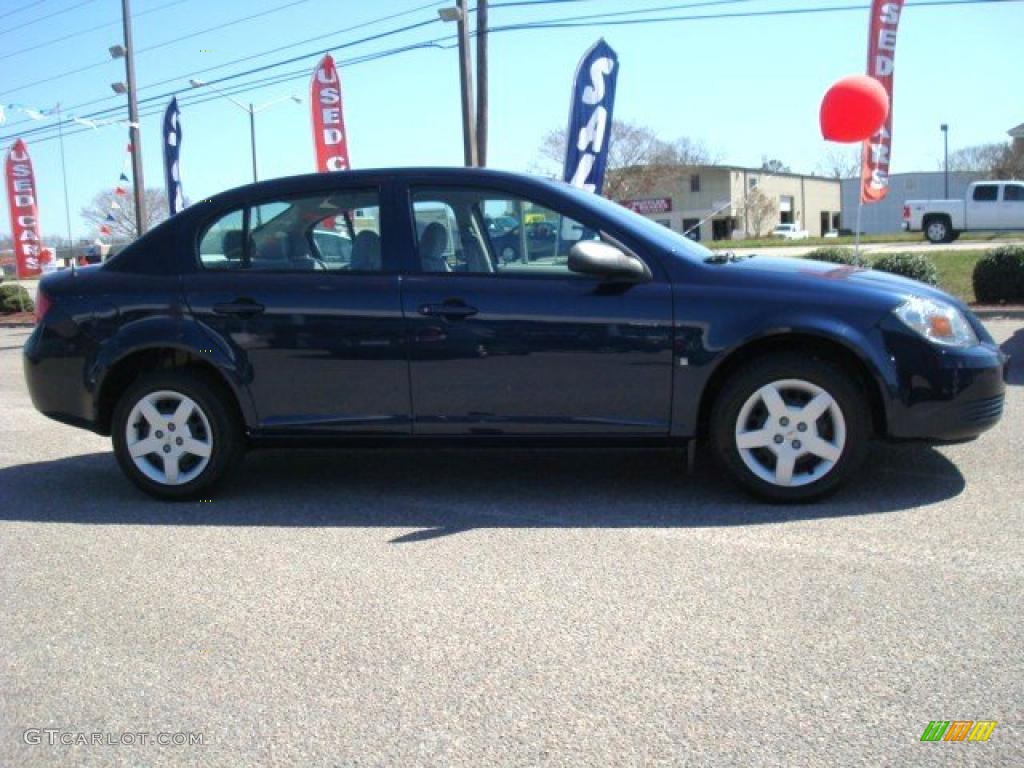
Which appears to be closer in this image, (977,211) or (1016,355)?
(1016,355)

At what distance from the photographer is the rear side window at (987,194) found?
108ft

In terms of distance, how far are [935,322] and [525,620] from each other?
100 inches

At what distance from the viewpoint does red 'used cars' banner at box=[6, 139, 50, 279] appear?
1019 inches

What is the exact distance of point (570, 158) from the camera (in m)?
14.6

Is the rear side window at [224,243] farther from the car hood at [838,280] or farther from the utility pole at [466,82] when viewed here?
the utility pole at [466,82]

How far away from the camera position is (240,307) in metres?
5.38

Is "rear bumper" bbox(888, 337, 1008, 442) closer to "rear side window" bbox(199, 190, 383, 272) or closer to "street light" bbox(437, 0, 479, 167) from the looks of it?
"rear side window" bbox(199, 190, 383, 272)

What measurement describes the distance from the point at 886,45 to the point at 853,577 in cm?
1439

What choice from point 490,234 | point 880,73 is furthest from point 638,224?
point 880,73

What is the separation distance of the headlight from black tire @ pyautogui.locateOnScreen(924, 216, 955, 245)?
30.7m

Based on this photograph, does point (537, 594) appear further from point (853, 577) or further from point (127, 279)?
point (127, 279)

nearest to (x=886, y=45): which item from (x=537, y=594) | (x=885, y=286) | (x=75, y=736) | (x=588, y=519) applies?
(x=885, y=286)

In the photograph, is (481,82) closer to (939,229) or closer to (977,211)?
(939,229)

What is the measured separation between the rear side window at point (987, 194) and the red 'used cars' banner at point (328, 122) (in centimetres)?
2176
